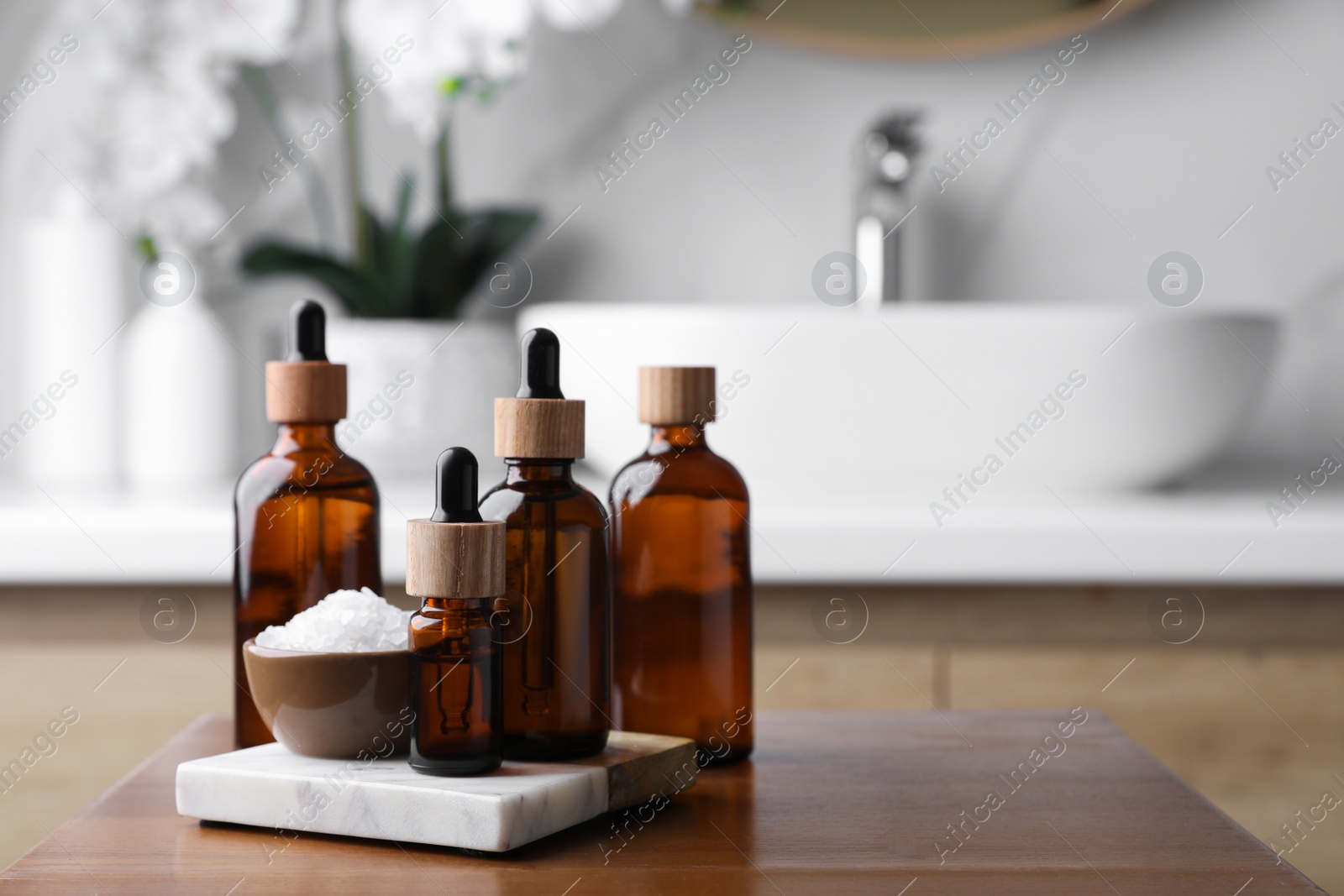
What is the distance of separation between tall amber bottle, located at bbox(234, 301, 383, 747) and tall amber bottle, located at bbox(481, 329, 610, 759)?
Answer: 102 mm

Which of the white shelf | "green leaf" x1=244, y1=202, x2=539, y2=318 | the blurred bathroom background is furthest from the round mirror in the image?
the white shelf

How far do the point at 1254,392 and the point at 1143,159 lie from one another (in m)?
0.43

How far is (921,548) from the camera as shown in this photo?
1.13 metres

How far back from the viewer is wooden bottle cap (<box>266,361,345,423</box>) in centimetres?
63

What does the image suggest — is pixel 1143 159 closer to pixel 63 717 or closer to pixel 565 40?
pixel 565 40

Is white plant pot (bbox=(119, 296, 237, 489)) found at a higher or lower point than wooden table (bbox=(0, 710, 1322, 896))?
higher

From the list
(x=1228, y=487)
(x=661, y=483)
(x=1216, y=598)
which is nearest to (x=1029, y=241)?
(x=1228, y=487)

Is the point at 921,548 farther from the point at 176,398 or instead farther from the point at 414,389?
the point at 176,398

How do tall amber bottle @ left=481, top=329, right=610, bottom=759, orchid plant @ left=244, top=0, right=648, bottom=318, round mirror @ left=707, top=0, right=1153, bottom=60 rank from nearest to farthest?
tall amber bottle @ left=481, top=329, right=610, bottom=759
orchid plant @ left=244, top=0, right=648, bottom=318
round mirror @ left=707, top=0, right=1153, bottom=60

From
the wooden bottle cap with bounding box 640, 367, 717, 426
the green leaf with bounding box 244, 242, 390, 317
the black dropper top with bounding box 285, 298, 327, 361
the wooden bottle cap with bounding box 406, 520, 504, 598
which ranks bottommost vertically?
the wooden bottle cap with bounding box 406, 520, 504, 598

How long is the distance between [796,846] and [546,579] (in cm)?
16

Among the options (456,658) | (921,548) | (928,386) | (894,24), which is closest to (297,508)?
(456,658)

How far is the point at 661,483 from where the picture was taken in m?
0.64

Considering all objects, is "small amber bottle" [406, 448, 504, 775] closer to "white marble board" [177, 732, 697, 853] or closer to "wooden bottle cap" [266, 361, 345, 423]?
"white marble board" [177, 732, 697, 853]
